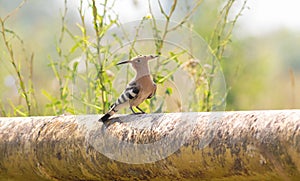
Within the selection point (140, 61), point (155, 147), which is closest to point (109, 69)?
point (140, 61)

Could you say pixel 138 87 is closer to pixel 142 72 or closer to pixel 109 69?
pixel 142 72

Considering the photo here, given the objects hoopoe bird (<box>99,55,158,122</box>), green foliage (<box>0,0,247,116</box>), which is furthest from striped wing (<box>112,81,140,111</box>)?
green foliage (<box>0,0,247,116</box>)

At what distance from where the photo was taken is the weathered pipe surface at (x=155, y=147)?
126 centimetres

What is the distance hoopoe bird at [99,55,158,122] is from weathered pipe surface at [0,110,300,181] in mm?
35

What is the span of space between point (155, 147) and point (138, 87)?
13 centimetres

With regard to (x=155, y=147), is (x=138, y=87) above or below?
above

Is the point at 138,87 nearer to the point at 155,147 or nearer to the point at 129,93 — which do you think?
the point at 129,93

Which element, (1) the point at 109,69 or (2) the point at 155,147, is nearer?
(2) the point at 155,147

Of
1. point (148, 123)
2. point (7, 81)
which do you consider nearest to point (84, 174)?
point (148, 123)

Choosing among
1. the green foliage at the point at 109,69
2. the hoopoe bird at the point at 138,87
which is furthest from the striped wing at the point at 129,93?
the green foliage at the point at 109,69

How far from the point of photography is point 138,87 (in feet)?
4.89

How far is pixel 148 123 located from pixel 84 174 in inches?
8.5

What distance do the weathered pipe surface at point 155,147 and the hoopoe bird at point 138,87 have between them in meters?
0.03

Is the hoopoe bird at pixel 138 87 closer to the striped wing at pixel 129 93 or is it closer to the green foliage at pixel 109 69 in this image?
the striped wing at pixel 129 93
